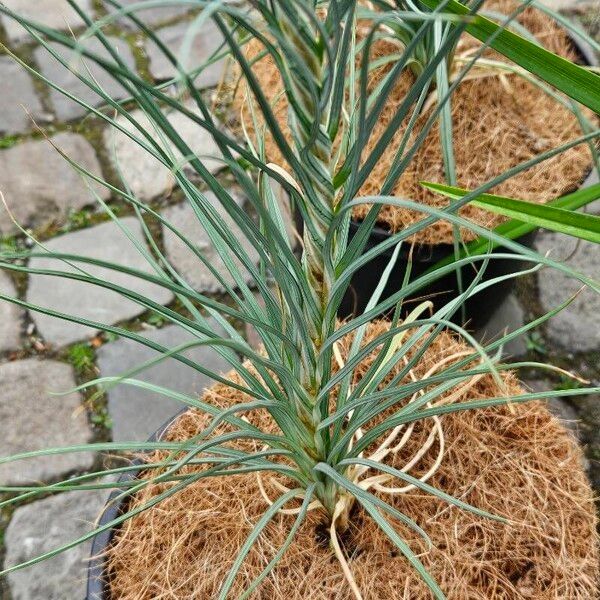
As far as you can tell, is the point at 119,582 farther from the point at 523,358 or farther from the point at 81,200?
the point at 81,200

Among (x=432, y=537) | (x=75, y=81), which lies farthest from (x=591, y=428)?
(x=75, y=81)

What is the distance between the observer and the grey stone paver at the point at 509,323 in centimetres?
157

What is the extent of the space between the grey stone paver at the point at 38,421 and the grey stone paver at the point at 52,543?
0.20 feet

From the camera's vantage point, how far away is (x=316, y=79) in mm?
508

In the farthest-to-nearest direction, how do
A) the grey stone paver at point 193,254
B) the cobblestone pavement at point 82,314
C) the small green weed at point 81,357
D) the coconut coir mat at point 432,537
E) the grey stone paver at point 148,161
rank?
1. the grey stone paver at point 148,161
2. the grey stone paver at point 193,254
3. the small green weed at point 81,357
4. the cobblestone pavement at point 82,314
5. the coconut coir mat at point 432,537

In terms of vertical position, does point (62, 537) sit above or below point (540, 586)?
above

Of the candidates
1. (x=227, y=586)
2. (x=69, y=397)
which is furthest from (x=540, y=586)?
(x=69, y=397)

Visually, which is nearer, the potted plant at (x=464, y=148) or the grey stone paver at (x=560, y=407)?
the potted plant at (x=464, y=148)

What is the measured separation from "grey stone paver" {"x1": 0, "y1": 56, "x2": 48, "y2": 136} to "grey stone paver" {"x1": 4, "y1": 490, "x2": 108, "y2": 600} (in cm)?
98

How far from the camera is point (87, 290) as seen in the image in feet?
5.40

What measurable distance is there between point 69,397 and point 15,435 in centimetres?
13

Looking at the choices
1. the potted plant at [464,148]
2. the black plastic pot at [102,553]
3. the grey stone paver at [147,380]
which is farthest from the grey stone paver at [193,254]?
the black plastic pot at [102,553]

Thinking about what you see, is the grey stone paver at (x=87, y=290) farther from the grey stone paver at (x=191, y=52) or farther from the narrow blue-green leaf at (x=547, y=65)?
the narrow blue-green leaf at (x=547, y=65)

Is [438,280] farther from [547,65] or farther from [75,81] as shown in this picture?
[75,81]
